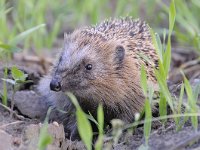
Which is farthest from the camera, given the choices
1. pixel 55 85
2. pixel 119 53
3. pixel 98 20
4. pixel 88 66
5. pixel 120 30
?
pixel 98 20

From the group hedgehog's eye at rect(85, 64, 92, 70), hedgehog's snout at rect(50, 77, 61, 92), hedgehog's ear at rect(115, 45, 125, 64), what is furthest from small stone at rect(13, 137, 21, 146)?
hedgehog's ear at rect(115, 45, 125, 64)

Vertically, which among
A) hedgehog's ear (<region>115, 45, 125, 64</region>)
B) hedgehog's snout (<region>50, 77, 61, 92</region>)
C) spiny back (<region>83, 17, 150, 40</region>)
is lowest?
hedgehog's snout (<region>50, 77, 61, 92</region>)

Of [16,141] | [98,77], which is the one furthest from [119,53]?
[16,141]

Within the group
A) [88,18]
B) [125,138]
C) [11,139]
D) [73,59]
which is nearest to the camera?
[11,139]

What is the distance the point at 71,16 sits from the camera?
29.0ft

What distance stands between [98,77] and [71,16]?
381 cm

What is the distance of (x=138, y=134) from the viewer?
4.74 metres

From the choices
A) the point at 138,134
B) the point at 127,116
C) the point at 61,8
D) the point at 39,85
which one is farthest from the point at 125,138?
the point at 61,8

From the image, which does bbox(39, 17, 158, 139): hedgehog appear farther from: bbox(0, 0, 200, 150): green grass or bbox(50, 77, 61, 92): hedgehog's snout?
bbox(0, 0, 200, 150): green grass

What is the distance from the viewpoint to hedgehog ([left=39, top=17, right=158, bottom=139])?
5.04m

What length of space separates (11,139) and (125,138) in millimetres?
943

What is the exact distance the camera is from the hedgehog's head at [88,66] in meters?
4.98

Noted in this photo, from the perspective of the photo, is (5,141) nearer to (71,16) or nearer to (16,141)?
(16,141)

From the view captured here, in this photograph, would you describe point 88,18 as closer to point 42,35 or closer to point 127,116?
point 42,35
